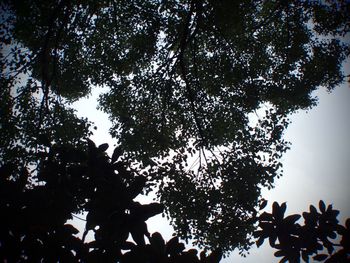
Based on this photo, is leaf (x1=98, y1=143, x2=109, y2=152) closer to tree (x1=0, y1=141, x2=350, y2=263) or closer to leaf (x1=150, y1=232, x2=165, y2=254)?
tree (x1=0, y1=141, x2=350, y2=263)

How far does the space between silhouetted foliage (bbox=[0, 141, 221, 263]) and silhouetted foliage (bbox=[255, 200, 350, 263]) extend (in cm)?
268

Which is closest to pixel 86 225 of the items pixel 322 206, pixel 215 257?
pixel 215 257

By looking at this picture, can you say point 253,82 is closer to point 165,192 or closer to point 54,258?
point 165,192

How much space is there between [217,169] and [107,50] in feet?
25.5

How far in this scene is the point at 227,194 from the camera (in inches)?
369

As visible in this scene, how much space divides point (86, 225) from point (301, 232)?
4.89m

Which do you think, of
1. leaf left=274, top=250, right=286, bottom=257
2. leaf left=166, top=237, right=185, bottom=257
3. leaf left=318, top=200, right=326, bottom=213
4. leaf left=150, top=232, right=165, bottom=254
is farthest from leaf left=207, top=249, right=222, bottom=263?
leaf left=318, top=200, right=326, bottom=213

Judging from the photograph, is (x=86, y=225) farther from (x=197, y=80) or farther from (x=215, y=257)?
(x=197, y=80)

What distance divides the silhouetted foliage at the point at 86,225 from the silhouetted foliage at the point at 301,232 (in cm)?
268

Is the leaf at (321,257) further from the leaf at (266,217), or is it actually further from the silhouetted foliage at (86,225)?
the silhouetted foliage at (86,225)

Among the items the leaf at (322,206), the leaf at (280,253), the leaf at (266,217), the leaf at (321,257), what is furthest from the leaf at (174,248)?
the leaf at (322,206)

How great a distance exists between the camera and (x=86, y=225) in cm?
345

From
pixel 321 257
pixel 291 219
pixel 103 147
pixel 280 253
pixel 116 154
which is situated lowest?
pixel 321 257

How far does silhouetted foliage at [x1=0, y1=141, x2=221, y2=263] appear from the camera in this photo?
3115 millimetres
